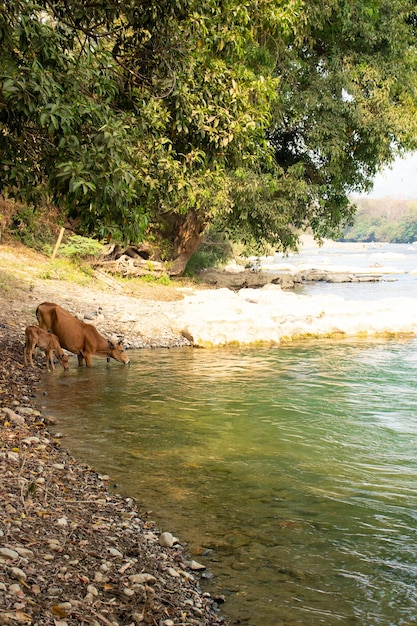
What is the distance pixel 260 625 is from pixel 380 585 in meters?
1.20

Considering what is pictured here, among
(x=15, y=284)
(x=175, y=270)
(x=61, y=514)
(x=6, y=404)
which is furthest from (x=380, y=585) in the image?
(x=175, y=270)

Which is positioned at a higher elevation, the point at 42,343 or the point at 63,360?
the point at 42,343

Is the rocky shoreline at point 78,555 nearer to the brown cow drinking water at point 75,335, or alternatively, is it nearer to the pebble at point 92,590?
the pebble at point 92,590

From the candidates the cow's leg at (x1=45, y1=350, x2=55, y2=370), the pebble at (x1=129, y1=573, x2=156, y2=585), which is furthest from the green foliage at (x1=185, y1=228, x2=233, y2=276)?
the pebble at (x1=129, y1=573, x2=156, y2=585)

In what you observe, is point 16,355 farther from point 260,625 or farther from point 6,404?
point 260,625

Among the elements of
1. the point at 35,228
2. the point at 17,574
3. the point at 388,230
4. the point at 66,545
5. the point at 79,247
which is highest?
the point at 388,230

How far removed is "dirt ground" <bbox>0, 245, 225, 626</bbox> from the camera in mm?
4703

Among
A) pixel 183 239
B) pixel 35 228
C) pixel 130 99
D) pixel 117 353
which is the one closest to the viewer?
pixel 130 99

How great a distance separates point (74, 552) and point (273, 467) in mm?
3717

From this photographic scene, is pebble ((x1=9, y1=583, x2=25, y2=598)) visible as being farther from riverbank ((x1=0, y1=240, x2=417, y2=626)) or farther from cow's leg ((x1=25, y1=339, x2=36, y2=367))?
cow's leg ((x1=25, y1=339, x2=36, y2=367))

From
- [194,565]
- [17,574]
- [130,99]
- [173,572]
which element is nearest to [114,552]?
[173,572]

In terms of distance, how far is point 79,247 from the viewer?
26969 mm

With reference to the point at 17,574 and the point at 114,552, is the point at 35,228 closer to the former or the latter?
the point at 114,552

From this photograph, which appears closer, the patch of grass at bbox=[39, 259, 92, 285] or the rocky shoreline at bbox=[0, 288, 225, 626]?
the rocky shoreline at bbox=[0, 288, 225, 626]
